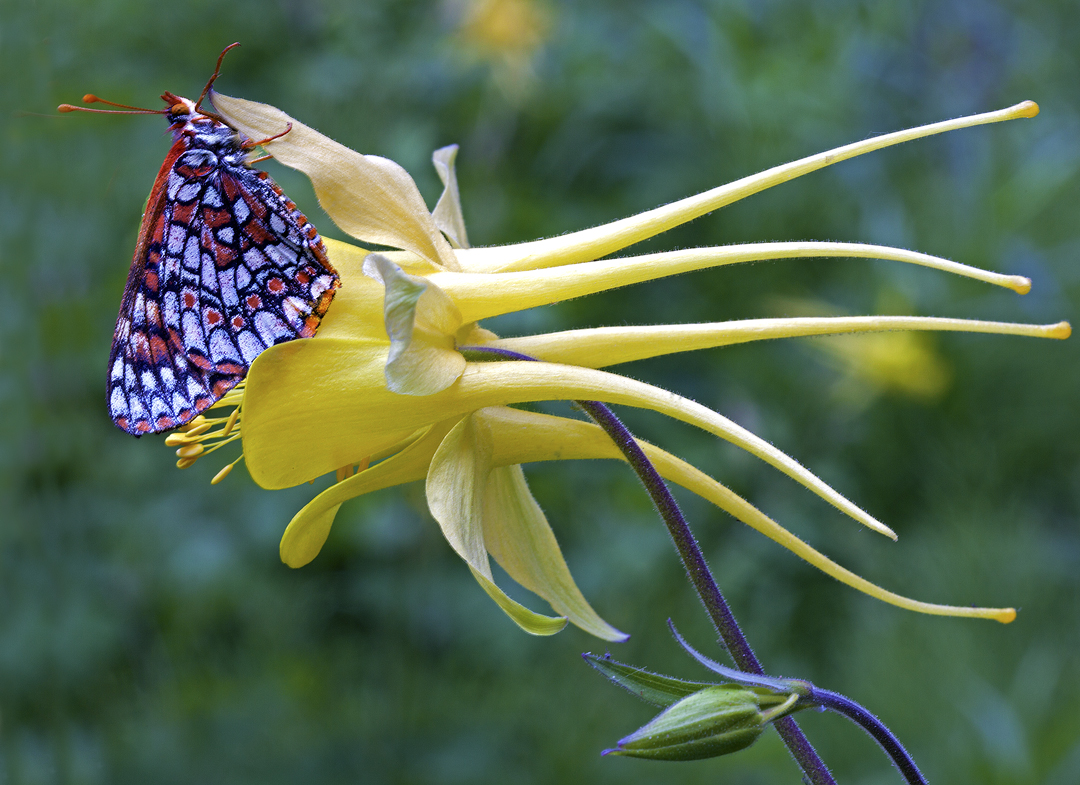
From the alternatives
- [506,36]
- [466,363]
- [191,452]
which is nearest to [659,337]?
[466,363]

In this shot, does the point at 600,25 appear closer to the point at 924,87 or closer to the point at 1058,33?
the point at 924,87

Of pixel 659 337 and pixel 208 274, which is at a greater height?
pixel 208 274

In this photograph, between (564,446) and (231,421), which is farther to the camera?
(231,421)

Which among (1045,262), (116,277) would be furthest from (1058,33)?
(116,277)

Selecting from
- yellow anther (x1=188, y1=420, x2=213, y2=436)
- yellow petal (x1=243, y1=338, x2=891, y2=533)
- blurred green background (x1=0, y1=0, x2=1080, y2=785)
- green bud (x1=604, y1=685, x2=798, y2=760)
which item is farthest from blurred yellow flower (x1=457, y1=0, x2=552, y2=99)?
green bud (x1=604, y1=685, x2=798, y2=760)

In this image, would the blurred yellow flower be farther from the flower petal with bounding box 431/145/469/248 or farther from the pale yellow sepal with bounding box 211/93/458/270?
the pale yellow sepal with bounding box 211/93/458/270

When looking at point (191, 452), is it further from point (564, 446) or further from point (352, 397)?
point (564, 446)

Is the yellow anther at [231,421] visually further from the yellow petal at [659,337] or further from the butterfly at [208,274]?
the yellow petal at [659,337]
